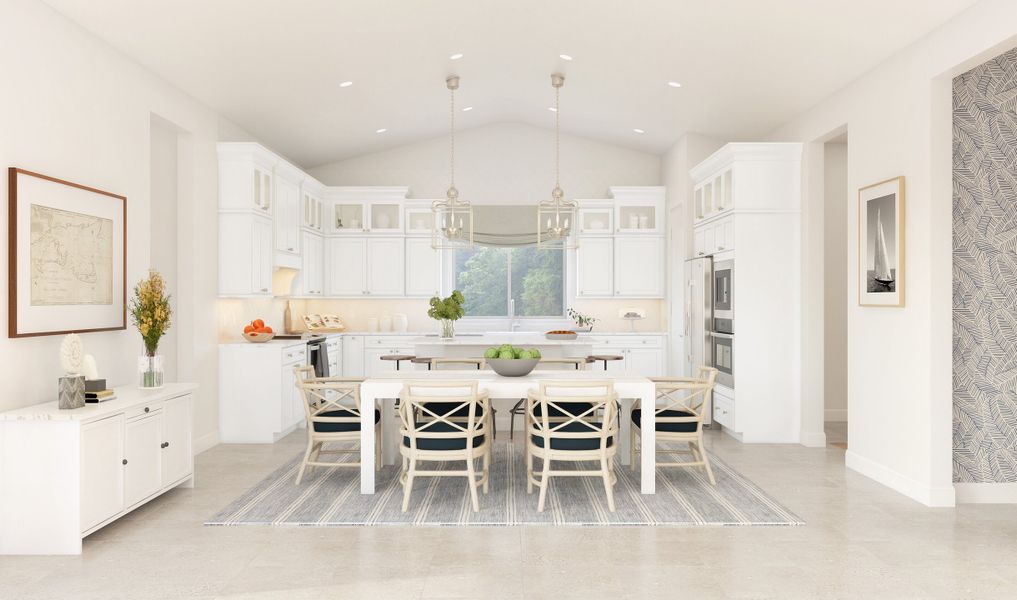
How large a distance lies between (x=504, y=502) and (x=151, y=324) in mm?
2634

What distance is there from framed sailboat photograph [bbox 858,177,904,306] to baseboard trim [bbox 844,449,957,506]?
4.03 ft

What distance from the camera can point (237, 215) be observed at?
6.75 m

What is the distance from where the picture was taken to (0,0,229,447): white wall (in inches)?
159

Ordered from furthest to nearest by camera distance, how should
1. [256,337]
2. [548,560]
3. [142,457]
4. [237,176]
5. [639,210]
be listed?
[639,210], [256,337], [237,176], [142,457], [548,560]

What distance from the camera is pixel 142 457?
4.37 meters

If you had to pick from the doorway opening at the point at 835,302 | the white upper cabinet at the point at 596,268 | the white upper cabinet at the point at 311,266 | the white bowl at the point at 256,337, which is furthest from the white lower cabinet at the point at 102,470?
the doorway opening at the point at 835,302

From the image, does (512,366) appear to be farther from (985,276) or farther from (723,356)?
(985,276)

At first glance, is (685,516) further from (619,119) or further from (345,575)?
(619,119)

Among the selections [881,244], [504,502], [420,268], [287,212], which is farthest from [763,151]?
[287,212]

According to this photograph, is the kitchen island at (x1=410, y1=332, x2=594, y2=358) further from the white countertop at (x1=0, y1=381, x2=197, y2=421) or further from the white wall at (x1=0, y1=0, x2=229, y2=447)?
the white countertop at (x1=0, y1=381, x2=197, y2=421)

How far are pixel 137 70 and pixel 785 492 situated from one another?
18.7 feet

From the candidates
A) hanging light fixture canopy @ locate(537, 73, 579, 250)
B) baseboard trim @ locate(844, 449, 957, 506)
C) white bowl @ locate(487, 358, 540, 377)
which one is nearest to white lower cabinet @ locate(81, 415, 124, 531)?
white bowl @ locate(487, 358, 540, 377)

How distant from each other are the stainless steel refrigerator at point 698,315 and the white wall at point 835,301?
58.3 inches

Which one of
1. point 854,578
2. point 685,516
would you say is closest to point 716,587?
point 854,578
